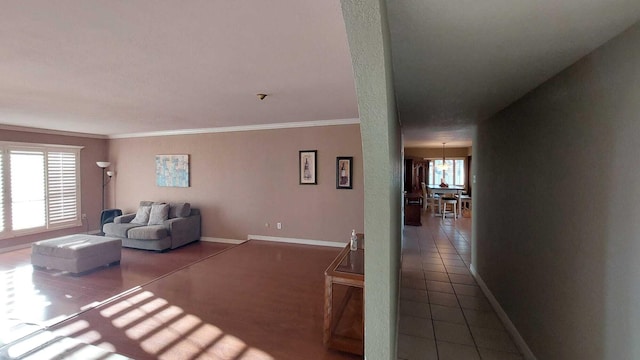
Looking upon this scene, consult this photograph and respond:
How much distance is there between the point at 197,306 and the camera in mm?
3086

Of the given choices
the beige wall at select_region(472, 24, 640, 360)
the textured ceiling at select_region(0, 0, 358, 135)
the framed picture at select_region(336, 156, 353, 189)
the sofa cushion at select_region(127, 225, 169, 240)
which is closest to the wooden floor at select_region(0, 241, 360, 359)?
the sofa cushion at select_region(127, 225, 169, 240)

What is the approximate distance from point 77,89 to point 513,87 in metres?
4.35

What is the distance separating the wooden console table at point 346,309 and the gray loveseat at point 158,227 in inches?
161

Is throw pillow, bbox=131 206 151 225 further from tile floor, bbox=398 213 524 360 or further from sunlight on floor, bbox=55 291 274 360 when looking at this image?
tile floor, bbox=398 213 524 360

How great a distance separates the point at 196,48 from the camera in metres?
2.16

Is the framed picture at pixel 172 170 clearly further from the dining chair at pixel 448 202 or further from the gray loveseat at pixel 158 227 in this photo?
the dining chair at pixel 448 202

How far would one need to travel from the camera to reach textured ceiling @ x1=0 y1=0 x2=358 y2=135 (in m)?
1.68

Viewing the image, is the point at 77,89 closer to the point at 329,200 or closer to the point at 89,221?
the point at 329,200

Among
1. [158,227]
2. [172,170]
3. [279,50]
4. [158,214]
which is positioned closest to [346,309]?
[279,50]

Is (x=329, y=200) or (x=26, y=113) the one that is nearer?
(x=26, y=113)

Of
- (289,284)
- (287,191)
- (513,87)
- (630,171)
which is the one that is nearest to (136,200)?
(287,191)

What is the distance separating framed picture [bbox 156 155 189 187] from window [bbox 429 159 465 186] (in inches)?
341

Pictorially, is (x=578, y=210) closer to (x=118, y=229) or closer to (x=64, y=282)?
(x=64, y=282)

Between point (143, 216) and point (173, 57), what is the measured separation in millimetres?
4780
